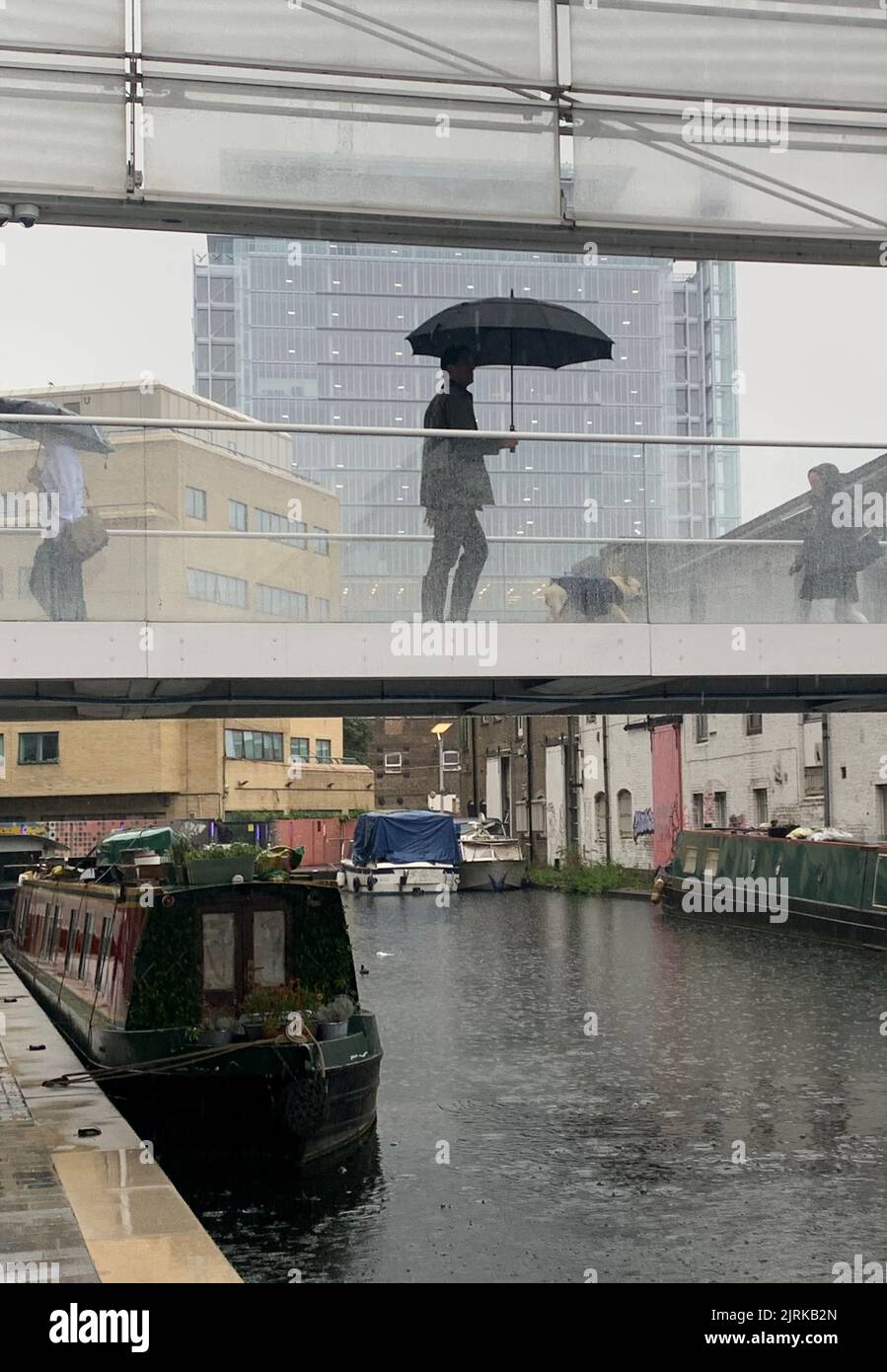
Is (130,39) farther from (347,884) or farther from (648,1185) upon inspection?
(347,884)

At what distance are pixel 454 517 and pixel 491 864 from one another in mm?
40131

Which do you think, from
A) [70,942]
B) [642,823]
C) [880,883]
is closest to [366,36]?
[70,942]

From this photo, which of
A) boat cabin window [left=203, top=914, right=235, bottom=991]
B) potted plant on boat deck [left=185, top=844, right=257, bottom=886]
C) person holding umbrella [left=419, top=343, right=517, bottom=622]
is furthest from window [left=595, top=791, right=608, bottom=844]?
person holding umbrella [left=419, top=343, right=517, bottom=622]

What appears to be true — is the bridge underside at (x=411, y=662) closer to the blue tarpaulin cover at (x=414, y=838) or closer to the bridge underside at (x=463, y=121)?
the bridge underside at (x=463, y=121)

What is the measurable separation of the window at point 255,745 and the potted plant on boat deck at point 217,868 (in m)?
37.7

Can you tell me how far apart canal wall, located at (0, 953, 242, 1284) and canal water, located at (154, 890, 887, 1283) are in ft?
2.84

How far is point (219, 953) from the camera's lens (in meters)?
14.3

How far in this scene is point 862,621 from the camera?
9242mm

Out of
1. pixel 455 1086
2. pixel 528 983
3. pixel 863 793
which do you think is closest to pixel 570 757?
Answer: pixel 863 793

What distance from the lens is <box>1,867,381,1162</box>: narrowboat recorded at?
13242 mm

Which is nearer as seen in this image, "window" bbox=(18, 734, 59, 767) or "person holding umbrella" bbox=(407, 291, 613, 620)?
"person holding umbrella" bbox=(407, 291, 613, 620)

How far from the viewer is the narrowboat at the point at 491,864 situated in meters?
48.7

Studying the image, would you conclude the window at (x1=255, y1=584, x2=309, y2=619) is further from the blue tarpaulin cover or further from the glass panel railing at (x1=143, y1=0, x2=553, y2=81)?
the blue tarpaulin cover

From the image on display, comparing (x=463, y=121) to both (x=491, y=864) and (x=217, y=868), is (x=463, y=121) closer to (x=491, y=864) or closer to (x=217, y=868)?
(x=217, y=868)
